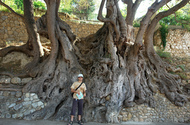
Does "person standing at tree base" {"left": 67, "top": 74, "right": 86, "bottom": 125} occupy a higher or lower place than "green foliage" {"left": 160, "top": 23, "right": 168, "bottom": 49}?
lower

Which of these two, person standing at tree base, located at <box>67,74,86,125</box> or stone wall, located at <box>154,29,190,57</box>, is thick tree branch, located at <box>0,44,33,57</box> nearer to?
person standing at tree base, located at <box>67,74,86,125</box>

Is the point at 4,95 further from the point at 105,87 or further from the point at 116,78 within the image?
the point at 116,78

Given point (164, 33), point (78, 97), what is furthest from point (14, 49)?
point (164, 33)

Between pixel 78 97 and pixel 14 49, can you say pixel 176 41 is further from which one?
pixel 14 49

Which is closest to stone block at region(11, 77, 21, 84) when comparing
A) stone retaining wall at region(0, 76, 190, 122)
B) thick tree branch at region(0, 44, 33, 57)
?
stone retaining wall at region(0, 76, 190, 122)

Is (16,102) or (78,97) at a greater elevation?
(78,97)

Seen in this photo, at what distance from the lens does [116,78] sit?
5.64m

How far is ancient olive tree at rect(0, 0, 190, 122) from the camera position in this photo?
5.39m

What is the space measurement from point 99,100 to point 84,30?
24.8ft

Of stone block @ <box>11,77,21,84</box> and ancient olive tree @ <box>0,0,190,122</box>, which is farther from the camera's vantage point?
stone block @ <box>11,77,21,84</box>

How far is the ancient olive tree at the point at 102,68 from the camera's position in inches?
212

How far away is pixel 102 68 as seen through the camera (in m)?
5.99

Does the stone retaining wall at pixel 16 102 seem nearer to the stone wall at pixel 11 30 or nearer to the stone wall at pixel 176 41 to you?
the stone wall at pixel 11 30

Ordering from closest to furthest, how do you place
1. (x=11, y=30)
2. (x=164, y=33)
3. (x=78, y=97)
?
(x=78, y=97)
(x=11, y=30)
(x=164, y=33)
